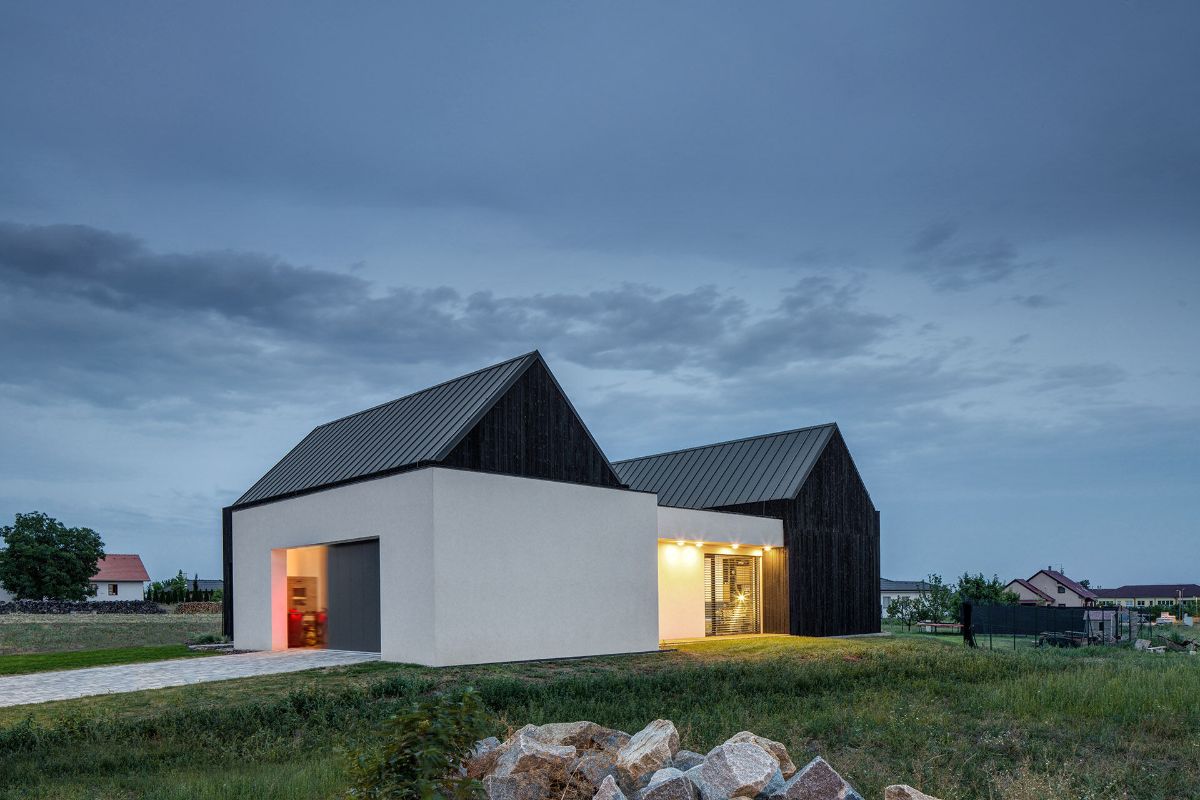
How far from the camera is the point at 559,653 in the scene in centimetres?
1939

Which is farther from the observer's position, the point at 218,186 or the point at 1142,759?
the point at 218,186

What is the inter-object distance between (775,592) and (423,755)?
75.3 ft

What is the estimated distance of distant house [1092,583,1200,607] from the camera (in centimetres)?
9722

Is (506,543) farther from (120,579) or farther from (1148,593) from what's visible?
(1148,593)

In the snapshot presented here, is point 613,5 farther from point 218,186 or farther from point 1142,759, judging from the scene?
point 1142,759

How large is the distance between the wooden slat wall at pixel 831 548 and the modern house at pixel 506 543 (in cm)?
7

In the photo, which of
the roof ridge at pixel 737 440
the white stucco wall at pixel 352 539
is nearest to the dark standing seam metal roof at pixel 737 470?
the roof ridge at pixel 737 440

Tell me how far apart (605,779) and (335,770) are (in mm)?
3063

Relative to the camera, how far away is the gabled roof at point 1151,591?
98375mm

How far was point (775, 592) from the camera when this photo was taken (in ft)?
89.8

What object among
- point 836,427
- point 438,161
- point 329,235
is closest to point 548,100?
point 438,161

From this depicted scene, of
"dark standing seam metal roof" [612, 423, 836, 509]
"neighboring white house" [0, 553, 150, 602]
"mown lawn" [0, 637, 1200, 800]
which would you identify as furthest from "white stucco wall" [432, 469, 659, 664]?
"neighboring white house" [0, 553, 150, 602]

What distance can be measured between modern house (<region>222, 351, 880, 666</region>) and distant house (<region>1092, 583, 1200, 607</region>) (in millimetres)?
83390

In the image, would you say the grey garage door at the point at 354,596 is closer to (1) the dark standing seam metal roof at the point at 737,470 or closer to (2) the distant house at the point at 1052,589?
(1) the dark standing seam metal roof at the point at 737,470
